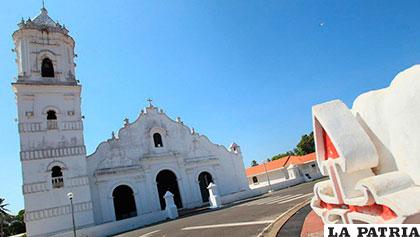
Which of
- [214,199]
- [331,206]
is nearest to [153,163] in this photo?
[214,199]

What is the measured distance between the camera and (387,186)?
2.50 meters

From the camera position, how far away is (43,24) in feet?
73.6

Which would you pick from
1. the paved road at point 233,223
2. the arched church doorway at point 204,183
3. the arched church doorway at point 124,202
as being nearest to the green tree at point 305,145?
the arched church doorway at point 204,183

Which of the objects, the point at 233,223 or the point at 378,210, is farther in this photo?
the point at 233,223

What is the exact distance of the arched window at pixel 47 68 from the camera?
2196 cm

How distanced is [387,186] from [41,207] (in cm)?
2026

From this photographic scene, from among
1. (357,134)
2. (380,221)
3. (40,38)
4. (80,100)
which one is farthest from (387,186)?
(40,38)

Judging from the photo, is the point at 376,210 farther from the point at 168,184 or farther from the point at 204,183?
the point at 204,183

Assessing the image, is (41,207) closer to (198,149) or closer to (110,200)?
(110,200)

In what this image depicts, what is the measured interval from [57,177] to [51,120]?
151 inches

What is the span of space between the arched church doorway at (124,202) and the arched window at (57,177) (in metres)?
3.71

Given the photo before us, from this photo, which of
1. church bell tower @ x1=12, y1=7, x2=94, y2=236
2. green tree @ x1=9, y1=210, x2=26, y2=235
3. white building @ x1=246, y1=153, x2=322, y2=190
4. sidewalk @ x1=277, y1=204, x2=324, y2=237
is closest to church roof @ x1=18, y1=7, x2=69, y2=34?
church bell tower @ x1=12, y1=7, x2=94, y2=236

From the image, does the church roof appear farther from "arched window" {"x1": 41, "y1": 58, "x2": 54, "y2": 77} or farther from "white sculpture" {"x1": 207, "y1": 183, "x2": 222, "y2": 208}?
"white sculpture" {"x1": 207, "y1": 183, "x2": 222, "y2": 208}

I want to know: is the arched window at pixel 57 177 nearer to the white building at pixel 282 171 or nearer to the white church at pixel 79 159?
the white church at pixel 79 159
